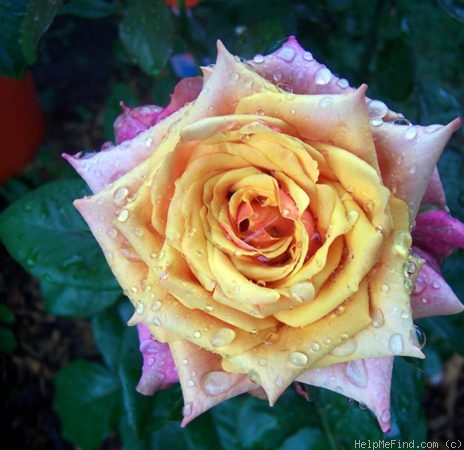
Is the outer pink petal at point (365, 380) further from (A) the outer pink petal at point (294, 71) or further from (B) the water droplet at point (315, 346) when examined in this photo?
(A) the outer pink petal at point (294, 71)

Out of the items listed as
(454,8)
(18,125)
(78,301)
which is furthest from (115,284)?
(18,125)

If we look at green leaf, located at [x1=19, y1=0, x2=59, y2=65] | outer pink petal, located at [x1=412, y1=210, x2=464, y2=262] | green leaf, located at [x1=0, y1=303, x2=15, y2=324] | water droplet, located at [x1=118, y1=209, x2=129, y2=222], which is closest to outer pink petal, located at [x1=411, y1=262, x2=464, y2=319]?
outer pink petal, located at [x1=412, y1=210, x2=464, y2=262]

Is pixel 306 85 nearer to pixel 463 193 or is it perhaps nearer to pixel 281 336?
pixel 281 336

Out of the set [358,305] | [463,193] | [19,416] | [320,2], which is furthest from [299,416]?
A: [19,416]

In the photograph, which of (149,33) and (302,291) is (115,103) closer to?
(149,33)

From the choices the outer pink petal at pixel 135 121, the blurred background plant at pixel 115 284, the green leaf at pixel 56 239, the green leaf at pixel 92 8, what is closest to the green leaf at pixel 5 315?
the blurred background plant at pixel 115 284

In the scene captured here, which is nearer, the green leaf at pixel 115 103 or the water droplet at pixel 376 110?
the water droplet at pixel 376 110

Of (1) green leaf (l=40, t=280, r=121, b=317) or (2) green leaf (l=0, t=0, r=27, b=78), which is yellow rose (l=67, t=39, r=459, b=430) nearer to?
(2) green leaf (l=0, t=0, r=27, b=78)
